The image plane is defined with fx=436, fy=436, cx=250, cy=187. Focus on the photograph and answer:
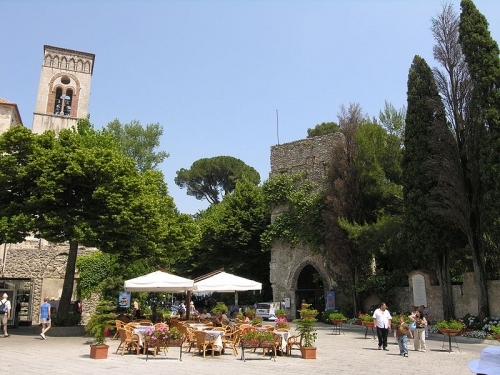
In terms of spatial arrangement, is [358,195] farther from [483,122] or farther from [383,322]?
Result: [383,322]

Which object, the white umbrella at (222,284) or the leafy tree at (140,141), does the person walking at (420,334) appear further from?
the leafy tree at (140,141)

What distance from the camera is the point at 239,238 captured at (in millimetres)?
31484

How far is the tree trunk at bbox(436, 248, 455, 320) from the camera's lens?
17781 millimetres

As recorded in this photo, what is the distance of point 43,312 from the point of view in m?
13.9

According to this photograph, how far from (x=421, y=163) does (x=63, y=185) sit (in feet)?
45.9

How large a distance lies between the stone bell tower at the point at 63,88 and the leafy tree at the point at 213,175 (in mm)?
14320

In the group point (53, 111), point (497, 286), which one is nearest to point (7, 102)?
point (53, 111)

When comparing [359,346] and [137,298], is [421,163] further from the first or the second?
[137,298]

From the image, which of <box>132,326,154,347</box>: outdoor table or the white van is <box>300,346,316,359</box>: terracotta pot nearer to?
<box>132,326,154,347</box>: outdoor table

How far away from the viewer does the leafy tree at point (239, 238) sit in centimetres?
3180

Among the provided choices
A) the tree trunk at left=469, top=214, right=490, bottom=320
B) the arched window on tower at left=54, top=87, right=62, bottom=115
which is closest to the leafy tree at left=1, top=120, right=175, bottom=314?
the tree trunk at left=469, top=214, right=490, bottom=320

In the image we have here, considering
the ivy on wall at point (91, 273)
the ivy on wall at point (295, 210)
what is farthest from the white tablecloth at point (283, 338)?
the ivy on wall at point (295, 210)

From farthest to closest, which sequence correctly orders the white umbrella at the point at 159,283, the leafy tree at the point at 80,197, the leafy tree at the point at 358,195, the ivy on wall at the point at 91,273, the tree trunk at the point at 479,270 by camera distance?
the leafy tree at the point at 358,195, the ivy on wall at the point at 91,273, the tree trunk at the point at 479,270, the leafy tree at the point at 80,197, the white umbrella at the point at 159,283

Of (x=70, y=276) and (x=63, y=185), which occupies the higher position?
(x=63, y=185)
